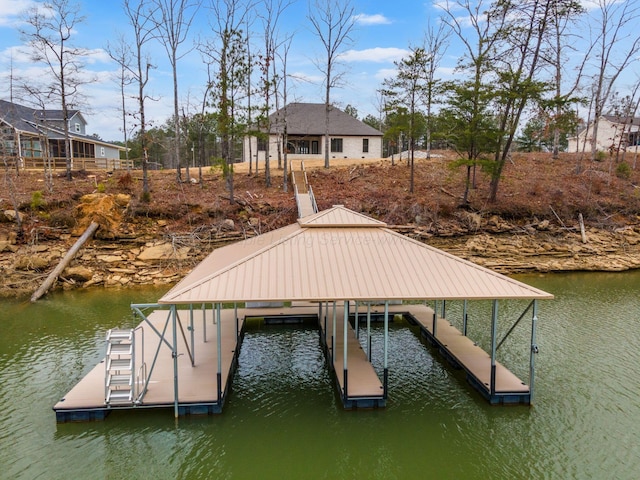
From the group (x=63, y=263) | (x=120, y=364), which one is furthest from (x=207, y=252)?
(x=120, y=364)

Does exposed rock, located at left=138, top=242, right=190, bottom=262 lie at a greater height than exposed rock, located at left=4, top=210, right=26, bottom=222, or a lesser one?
lesser

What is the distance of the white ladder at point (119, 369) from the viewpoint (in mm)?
9062

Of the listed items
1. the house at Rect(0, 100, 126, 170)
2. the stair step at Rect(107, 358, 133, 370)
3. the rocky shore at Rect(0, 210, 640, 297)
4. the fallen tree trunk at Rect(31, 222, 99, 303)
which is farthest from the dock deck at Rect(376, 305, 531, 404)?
the house at Rect(0, 100, 126, 170)

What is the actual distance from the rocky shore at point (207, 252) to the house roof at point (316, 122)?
16272 millimetres

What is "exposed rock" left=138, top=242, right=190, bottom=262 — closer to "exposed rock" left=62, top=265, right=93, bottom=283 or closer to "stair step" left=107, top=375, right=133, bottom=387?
"exposed rock" left=62, top=265, right=93, bottom=283

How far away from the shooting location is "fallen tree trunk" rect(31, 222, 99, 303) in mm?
18453

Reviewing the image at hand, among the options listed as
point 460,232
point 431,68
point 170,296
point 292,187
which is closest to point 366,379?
point 170,296

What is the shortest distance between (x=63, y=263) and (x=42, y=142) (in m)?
18.1

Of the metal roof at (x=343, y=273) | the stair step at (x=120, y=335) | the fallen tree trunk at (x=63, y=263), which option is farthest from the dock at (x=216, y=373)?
the fallen tree trunk at (x=63, y=263)

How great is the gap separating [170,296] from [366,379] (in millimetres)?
4855

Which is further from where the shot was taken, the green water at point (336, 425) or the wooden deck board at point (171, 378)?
the wooden deck board at point (171, 378)

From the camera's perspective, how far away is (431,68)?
1228 inches

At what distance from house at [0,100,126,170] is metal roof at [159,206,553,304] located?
24876mm

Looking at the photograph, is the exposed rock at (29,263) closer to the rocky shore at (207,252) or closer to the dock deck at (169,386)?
the rocky shore at (207,252)
